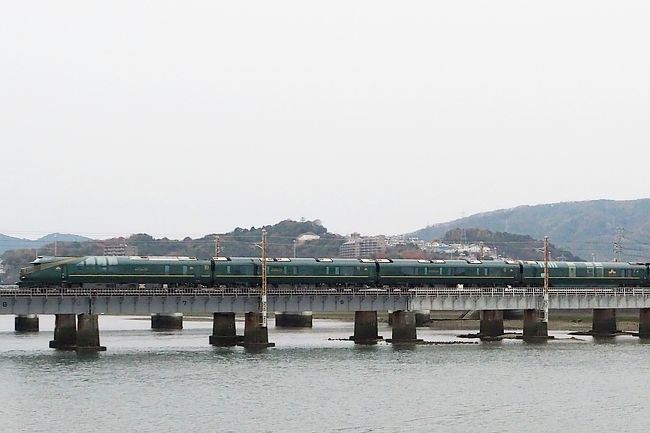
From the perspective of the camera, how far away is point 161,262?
362 feet

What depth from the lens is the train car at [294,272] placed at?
113m

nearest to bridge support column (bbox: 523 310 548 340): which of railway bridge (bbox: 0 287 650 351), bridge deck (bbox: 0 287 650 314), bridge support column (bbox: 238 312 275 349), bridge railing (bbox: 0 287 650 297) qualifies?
railway bridge (bbox: 0 287 650 351)

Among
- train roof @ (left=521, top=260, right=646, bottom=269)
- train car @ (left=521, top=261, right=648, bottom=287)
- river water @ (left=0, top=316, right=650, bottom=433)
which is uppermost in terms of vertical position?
train roof @ (left=521, top=260, right=646, bottom=269)

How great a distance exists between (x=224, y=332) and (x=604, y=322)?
4833cm

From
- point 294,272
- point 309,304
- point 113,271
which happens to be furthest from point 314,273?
point 113,271

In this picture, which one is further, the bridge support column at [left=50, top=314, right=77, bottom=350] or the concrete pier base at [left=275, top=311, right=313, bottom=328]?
the concrete pier base at [left=275, top=311, right=313, bottom=328]

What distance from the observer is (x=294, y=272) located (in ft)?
382

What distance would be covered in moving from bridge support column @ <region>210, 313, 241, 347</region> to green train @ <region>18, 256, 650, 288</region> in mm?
3320

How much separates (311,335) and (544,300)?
35738mm

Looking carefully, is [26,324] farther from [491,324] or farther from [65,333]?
[491,324]

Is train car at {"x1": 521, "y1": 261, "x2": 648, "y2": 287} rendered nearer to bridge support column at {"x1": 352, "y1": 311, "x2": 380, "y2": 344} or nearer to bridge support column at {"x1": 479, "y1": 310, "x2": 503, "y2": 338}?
bridge support column at {"x1": 479, "y1": 310, "x2": 503, "y2": 338}

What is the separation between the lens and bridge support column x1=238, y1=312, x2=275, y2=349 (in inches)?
4257

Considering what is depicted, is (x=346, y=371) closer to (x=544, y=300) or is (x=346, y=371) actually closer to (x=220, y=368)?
(x=220, y=368)

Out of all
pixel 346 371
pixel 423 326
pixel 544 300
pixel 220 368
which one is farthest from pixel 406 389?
pixel 423 326
